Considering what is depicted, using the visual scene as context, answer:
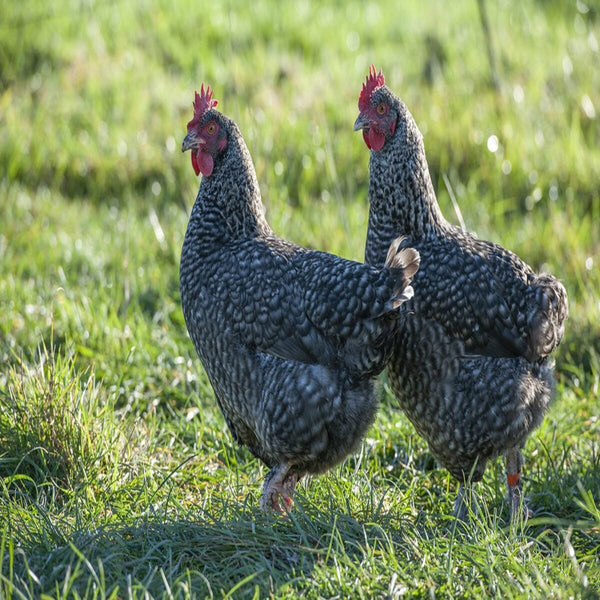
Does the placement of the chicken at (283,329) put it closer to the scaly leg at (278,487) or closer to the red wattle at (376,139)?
the scaly leg at (278,487)

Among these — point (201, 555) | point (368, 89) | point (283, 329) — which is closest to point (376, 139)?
point (368, 89)

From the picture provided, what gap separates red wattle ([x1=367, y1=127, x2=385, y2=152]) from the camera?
4.00m

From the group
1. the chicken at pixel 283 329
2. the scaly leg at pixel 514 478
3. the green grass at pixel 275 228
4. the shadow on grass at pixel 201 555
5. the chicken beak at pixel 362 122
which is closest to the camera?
the shadow on grass at pixel 201 555

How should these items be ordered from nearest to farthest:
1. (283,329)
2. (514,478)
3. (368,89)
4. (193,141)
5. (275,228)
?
(283,329)
(514,478)
(193,141)
(368,89)
(275,228)

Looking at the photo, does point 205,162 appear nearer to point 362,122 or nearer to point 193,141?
point 193,141

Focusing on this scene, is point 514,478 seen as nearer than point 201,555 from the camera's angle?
No

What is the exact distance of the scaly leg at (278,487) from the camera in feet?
12.1

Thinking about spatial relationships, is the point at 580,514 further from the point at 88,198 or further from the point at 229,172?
the point at 88,198

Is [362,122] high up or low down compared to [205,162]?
up

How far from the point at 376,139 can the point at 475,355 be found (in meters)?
1.05

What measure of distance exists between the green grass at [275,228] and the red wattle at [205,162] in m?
1.03

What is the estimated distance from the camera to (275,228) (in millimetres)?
5910

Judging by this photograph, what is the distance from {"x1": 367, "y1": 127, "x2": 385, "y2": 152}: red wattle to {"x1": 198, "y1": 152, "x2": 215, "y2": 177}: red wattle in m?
0.71

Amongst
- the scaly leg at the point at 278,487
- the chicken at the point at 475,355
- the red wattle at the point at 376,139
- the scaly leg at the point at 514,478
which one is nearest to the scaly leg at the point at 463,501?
the chicken at the point at 475,355
